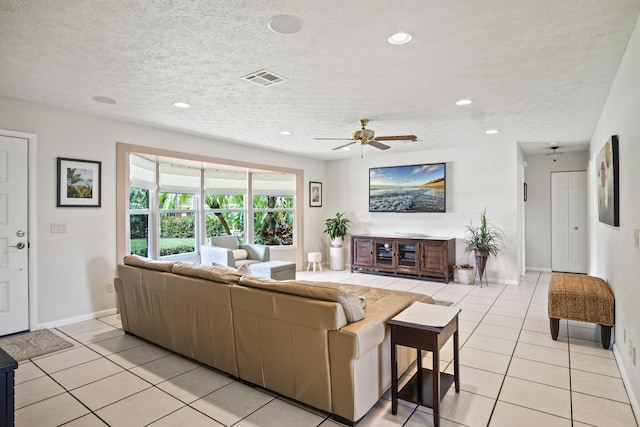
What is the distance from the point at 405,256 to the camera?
6.63 m

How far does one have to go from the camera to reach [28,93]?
3.52 metres

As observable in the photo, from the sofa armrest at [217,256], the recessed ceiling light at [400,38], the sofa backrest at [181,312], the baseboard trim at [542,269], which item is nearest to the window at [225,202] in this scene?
the sofa armrest at [217,256]

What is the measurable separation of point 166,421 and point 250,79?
8.76 ft

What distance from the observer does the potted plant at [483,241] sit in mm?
5945

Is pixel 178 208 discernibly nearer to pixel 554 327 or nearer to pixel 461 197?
pixel 461 197

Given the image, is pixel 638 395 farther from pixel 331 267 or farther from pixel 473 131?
pixel 331 267

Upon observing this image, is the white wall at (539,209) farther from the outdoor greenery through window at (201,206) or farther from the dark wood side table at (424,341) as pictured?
the dark wood side table at (424,341)

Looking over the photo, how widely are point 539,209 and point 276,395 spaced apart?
690cm

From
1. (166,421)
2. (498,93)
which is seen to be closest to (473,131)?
(498,93)

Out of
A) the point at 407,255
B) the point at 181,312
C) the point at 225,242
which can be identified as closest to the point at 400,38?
the point at 181,312

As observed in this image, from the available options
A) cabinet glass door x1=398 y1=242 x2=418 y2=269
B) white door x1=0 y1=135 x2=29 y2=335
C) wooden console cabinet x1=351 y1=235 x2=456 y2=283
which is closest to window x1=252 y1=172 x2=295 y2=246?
wooden console cabinet x1=351 y1=235 x2=456 y2=283

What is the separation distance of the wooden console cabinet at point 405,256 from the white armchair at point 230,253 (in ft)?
6.60

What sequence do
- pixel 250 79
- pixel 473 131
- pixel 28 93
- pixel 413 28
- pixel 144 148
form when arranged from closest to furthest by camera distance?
pixel 413 28 → pixel 250 79 → pixel 28 93 → pixel 144 148 → pixel 473 131

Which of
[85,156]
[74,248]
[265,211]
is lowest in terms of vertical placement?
[74,248]
